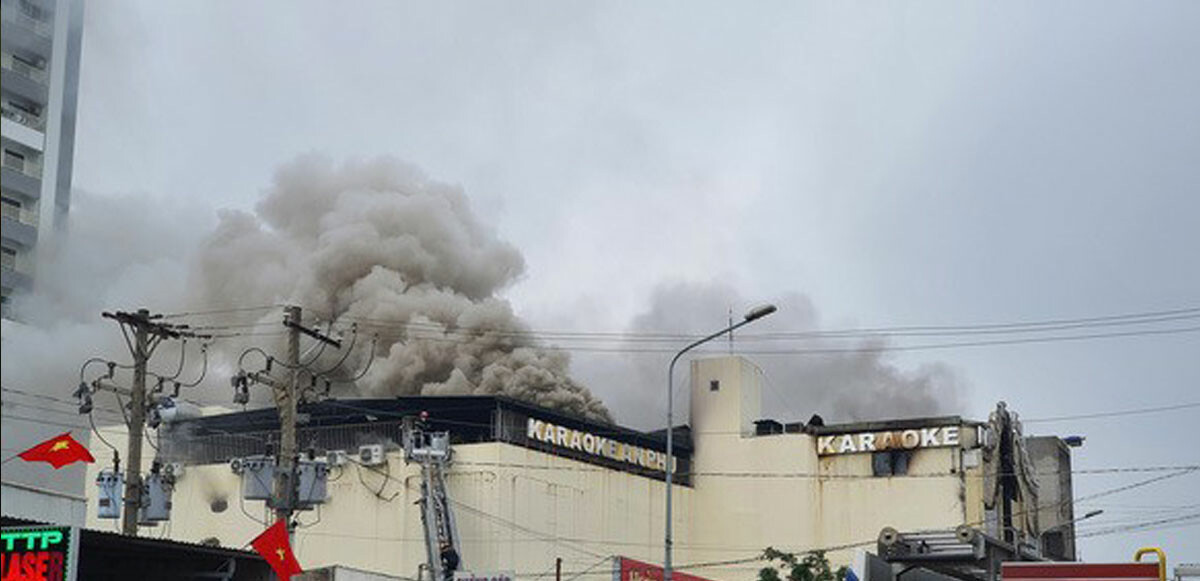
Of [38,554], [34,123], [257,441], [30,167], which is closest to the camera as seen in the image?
[34,123]

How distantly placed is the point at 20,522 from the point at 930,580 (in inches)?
652

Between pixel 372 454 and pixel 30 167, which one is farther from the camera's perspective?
pixel 372 454

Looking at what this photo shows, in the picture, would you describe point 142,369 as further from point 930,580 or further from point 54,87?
point 54,87

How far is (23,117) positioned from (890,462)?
259ft

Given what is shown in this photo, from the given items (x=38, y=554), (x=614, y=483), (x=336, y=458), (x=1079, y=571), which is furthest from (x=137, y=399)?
(x=614, y=483)

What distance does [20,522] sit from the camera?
93.1 ft

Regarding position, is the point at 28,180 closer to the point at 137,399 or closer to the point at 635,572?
the point at 137,399

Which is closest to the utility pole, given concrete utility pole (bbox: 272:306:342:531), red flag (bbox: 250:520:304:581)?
concrete utility pole (bbox: 272:306:342:531)

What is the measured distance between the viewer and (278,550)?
120 feet

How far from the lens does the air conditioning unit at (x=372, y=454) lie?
7469 cm

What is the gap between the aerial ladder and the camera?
225 feet

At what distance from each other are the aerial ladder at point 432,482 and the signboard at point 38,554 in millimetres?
40354

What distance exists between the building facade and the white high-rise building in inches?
2208

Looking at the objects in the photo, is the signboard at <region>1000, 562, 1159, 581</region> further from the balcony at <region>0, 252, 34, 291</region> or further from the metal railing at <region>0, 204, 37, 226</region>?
the balcony at <region>0, 252, 34, 291</region>
